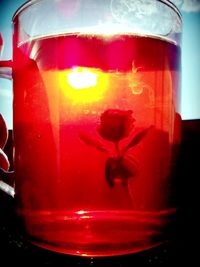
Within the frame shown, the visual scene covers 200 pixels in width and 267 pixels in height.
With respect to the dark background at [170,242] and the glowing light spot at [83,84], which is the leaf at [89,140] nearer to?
the glowing light spot at [83,84]

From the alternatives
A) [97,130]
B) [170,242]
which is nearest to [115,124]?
[97,130]

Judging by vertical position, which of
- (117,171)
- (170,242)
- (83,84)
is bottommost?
(170,242)

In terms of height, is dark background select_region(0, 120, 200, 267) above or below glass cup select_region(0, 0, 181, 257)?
below

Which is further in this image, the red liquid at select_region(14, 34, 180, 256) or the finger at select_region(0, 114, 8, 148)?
the finger at select_region(0, 114, 8, 148)

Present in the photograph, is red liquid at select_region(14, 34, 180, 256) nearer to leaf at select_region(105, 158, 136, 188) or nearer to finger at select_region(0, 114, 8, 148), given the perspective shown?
leaf at select_region(105, 158, 136, 188)

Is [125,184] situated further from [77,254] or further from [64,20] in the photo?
[64,20]

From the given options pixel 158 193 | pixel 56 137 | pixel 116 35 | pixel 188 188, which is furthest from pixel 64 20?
pixel 188 188

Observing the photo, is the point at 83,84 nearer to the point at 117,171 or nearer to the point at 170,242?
the point at 117,171

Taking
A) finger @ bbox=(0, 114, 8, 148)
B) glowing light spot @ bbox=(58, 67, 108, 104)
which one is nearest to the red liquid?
glowing light spot @ bbox=(58, 67, 108, 104)

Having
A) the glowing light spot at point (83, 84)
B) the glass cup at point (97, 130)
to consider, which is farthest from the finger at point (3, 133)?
the glowing light spot at point (83, 84)
